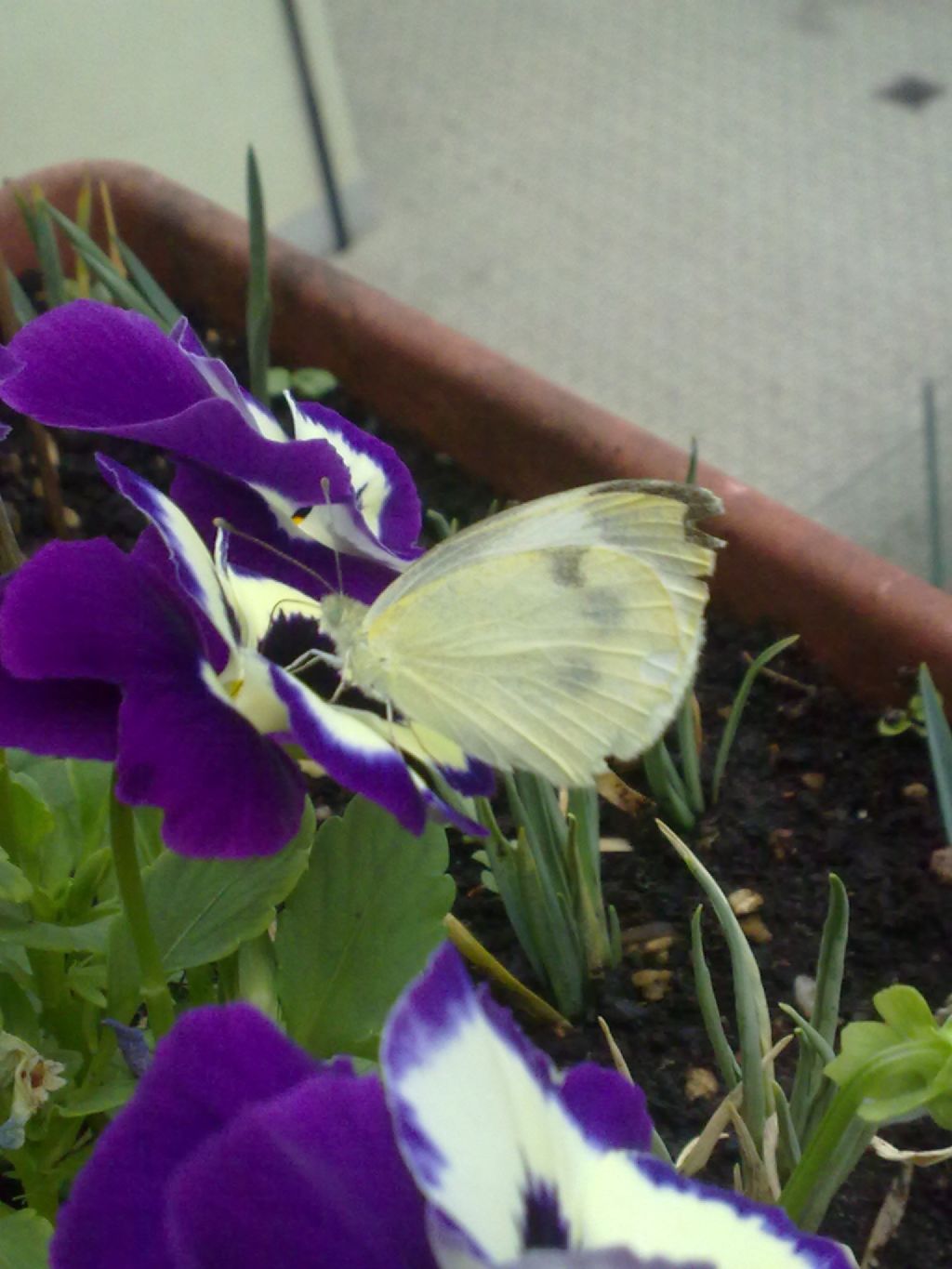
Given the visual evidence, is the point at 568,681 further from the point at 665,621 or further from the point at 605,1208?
the point at 605,1208

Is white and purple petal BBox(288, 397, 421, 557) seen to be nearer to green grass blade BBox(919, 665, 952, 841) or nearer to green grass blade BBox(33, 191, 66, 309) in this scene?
green grass blade BBox(919, 665, 952, 841)

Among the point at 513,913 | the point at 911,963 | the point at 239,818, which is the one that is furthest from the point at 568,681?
the point at 911,963

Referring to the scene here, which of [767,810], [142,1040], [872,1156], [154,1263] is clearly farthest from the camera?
[767,810]

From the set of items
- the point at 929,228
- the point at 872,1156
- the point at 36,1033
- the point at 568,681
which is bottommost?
the point at 929,228

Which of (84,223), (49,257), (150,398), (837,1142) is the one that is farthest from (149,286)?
(837,1142)

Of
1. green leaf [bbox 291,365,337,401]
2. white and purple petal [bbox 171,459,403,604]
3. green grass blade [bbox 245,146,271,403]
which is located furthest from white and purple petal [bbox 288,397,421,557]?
green leaf [bbox 291,365,337,401]

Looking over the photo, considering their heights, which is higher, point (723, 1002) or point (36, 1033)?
point (36, 1033)

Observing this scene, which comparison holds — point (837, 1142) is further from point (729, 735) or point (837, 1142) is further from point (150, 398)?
point (729, 735)

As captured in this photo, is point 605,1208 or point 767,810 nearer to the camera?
point 605,1208
